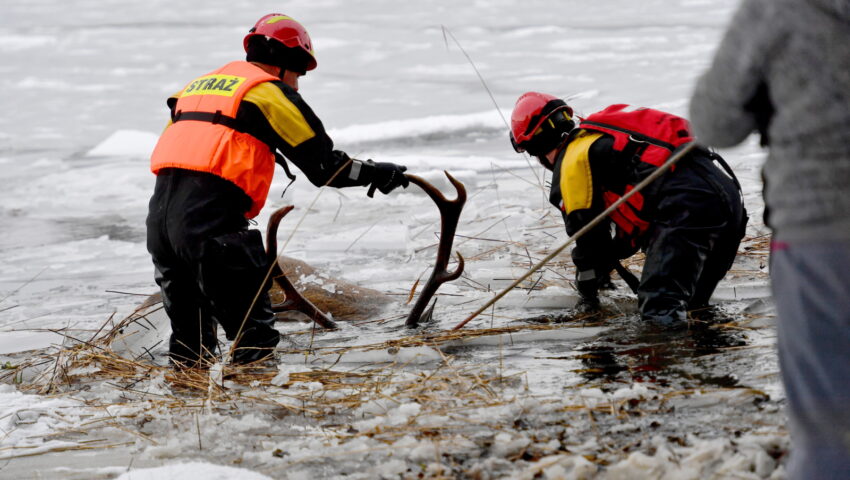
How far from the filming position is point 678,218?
3984 mm

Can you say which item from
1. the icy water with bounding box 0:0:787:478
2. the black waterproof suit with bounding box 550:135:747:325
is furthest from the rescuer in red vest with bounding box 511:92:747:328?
the icy water with bounding box 0:0:787:478

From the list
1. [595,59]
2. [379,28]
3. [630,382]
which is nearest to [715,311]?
[630,382]

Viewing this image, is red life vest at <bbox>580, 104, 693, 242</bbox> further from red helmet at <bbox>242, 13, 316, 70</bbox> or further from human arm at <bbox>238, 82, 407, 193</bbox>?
red helmet at <bbox>242, 13, 316, 70</bbox>

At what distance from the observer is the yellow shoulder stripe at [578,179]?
13.4 feet

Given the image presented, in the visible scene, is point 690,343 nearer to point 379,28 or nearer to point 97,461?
point 97,461

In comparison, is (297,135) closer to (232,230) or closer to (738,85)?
(232,230)

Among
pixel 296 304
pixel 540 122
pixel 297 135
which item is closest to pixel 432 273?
pixel 296 304

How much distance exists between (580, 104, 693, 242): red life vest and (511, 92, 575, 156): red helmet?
0.13 meters

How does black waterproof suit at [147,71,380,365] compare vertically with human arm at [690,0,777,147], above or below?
below

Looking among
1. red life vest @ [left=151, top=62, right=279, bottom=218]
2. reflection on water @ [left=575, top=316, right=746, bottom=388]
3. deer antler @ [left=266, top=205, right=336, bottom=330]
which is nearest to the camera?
reflection on water @ [left=575, top=316, right=746, bottom=388]

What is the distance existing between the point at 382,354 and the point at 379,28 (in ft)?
60.0

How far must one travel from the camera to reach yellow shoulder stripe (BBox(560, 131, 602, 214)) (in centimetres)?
408

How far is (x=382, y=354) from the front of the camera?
3.96 m

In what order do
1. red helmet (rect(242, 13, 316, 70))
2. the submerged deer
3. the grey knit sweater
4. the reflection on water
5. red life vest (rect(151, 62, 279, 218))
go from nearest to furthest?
the grey knit sweater
the reflection on water
red life vest (rect(151, 62, 279, 218))
red helmet (rect(242, 13, 316, 70))
the submerged deer
